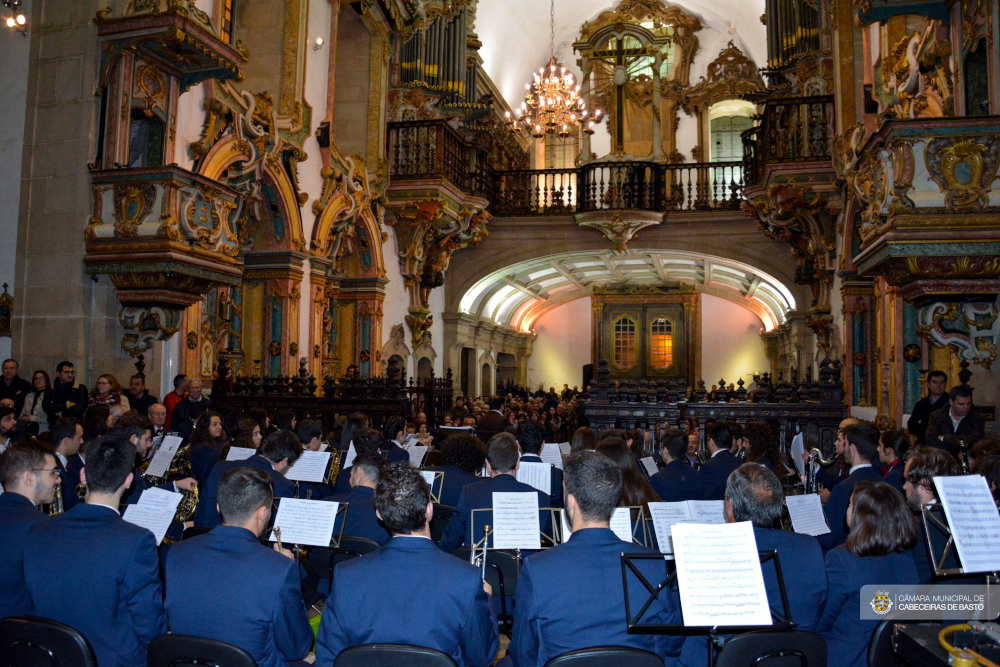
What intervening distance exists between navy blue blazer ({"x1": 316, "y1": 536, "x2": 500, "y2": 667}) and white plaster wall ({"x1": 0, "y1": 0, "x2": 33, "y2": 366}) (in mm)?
8686

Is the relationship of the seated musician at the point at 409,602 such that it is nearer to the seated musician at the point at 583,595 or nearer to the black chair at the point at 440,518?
the seated musician at the point at 583,595

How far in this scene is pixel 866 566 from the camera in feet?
11.6

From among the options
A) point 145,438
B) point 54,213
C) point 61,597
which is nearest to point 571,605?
point 61,597

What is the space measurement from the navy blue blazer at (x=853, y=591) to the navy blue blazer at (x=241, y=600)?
2.22 metres

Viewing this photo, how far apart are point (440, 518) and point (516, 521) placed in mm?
1473

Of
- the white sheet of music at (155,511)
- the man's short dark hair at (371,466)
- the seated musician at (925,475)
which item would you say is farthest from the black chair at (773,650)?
the man's short dark hair at (371,466)

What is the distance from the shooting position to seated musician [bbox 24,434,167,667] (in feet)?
11.0

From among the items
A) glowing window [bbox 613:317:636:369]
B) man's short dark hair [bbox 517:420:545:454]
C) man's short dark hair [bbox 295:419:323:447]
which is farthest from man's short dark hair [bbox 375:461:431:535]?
glowing window [bbox 613:317:636:369]

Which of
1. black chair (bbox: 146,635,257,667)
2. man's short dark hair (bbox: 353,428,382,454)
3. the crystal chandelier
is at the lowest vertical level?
black chair (bbox: 146,635,257,667)

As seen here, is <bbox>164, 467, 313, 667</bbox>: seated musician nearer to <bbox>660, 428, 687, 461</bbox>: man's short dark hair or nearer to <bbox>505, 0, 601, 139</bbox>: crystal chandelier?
<bbox>660, 428, 687, 461</bbox>: man's short dark hair

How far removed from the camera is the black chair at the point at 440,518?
576cm

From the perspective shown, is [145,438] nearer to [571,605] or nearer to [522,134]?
[571,605]

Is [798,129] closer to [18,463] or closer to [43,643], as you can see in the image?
[18,463]

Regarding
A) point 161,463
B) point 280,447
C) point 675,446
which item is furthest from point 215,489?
point 675,446
